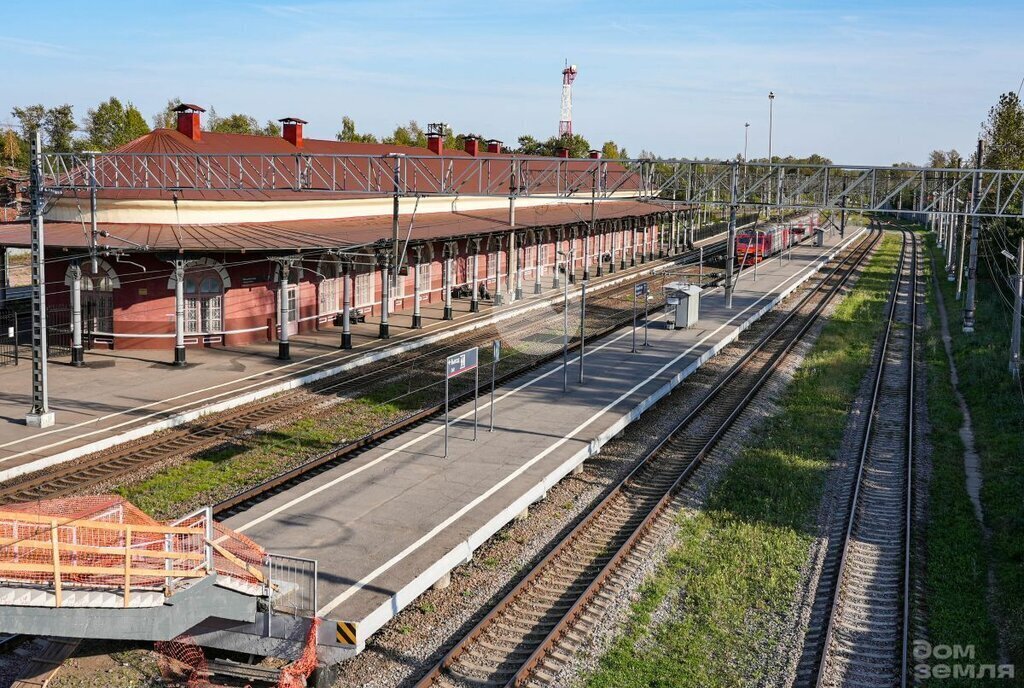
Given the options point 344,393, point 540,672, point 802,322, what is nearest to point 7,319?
point 344,393

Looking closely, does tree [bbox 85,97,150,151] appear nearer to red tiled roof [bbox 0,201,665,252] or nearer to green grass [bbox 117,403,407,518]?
red tiled roof [bbox 0,201,665,252]

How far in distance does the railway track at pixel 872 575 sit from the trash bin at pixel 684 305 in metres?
10.7

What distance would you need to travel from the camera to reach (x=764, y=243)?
2576 inches

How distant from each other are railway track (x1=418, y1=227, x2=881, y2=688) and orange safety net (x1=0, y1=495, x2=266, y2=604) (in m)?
2.80

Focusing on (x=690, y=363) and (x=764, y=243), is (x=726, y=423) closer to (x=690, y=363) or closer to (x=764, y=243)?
(x=690, y=363)

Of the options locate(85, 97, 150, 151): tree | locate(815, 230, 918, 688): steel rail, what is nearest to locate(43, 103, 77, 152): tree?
locate(85, 97, 150, 151): tree

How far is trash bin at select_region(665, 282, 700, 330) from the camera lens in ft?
116

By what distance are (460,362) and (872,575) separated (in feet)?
26.2

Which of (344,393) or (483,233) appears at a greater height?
(483,233)

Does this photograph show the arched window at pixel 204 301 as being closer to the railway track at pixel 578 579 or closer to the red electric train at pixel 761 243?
the railway track at pixel 578 579

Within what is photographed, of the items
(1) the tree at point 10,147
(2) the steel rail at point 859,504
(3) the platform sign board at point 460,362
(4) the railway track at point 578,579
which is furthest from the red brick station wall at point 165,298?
(1) the tree at point 10,147

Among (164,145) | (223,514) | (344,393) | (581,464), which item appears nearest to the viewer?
(223,514)

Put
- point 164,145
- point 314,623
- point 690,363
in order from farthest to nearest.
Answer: point 164,145, point 690,363, point 314,623

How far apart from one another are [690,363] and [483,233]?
1447cm
